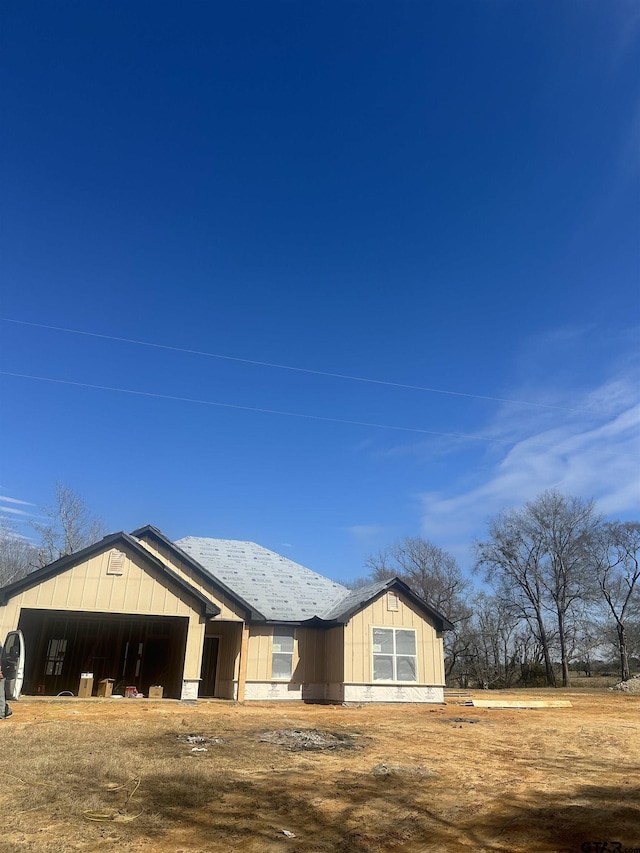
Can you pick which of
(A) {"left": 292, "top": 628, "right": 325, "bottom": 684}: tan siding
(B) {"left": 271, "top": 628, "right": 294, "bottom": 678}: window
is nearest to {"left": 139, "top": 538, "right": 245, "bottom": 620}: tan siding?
(B) {"left": 271, "top": 628, "right": 294, "bottom": 678}: window

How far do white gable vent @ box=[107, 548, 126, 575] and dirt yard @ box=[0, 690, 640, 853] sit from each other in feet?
16.9

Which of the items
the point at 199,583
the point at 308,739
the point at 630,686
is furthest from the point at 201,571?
the point at 630,686

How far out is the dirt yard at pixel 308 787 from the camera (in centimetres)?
557

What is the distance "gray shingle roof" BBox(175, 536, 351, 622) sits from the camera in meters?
23.2

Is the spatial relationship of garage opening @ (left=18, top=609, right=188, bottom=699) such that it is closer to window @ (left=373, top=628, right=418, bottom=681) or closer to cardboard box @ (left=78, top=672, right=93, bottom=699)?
cardboard box @ (left=78, top=672, right=93, bottom=699)

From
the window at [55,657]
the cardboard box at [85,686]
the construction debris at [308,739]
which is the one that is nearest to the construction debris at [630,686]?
the construction debris at [308,739]

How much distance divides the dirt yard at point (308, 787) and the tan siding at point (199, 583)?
21.9 feet

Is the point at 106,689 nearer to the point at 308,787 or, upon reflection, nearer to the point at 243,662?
the point at 243,662

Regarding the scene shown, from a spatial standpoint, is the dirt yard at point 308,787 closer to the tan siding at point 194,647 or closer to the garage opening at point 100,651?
the tan siding at point 194,647

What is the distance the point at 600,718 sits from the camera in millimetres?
16953

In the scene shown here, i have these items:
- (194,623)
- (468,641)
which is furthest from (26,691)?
(468,641)

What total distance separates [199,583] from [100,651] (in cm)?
664

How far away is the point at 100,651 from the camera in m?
24.2

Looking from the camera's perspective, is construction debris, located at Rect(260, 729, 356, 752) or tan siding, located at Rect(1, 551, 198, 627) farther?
tan siding, located at Rect(1, 551, 198, 627)
